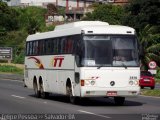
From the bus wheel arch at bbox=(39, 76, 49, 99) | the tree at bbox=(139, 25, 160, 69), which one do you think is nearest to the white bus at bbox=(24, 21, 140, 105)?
the bus wheel arch at bbox=(39, 76, 49, 99)

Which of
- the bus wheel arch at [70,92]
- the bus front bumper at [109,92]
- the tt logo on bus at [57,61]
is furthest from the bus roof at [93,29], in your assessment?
the bus front bumper at [109,92]

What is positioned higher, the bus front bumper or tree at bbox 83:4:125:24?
the bus front bumper

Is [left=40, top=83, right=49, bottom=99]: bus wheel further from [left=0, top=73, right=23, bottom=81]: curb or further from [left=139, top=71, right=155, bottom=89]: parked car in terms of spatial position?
[left=0, top=73, right=23, bottom=81]: curb

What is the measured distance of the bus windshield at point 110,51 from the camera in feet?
79.3

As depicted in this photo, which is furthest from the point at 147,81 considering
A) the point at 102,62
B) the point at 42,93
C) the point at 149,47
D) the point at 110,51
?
the point at 102,62

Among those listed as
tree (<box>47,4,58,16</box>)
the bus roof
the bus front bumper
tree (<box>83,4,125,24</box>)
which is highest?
the bus roof

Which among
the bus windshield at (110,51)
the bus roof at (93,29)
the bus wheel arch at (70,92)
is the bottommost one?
the bus wheel arch at (70,92)

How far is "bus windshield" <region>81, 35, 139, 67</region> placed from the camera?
952 inches

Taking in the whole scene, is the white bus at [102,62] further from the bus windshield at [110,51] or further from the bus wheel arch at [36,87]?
the bus wheel arch at [36,87]

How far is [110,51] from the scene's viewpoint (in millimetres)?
24297

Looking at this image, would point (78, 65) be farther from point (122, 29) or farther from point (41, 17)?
point (41, 17)

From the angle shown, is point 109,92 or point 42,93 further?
point 42,93

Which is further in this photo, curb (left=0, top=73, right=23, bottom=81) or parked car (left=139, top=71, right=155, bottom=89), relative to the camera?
curb (left=0, top=73, right=23, bottom=81)

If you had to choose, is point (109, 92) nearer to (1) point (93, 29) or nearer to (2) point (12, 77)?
(1) point (93, 29)
